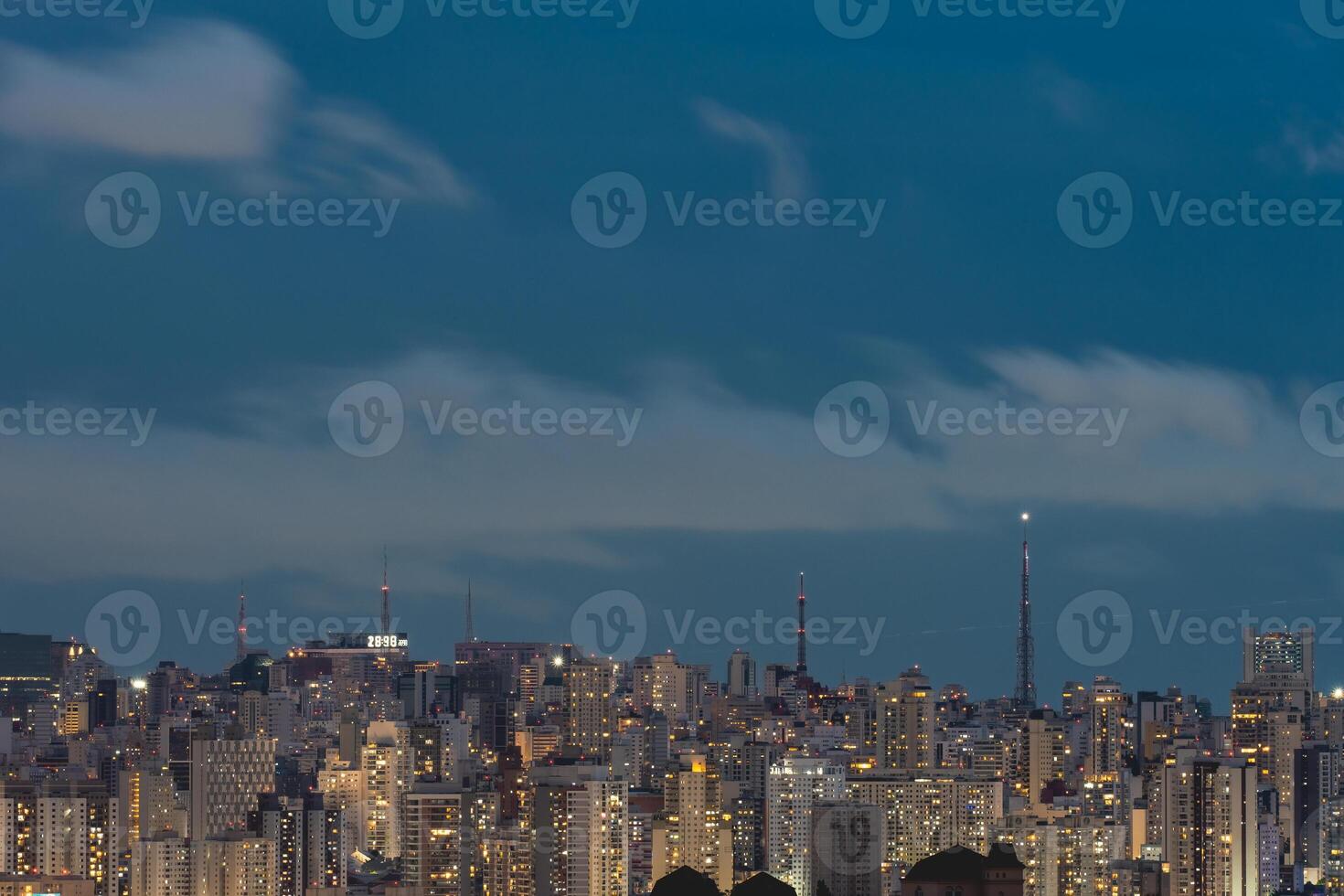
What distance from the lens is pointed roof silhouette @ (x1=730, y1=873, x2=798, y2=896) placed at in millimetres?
19203

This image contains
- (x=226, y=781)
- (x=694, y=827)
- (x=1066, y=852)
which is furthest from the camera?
(x=226, y=781)

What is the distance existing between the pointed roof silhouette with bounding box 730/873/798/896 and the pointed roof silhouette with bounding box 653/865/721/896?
0.20 metres

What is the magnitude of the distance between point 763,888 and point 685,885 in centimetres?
56

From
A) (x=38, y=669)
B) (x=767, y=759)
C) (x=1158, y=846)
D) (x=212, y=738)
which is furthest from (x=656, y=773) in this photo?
(x=38, y=669)

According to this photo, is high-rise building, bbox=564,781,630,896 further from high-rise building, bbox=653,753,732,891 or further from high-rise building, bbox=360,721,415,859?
high-rise building, bbox=360,721,415,859

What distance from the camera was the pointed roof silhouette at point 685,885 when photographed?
63.6 feet

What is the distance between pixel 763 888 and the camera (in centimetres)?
1948

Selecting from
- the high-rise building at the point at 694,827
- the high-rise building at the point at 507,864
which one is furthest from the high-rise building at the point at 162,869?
the high-rise building at the point at 694,827

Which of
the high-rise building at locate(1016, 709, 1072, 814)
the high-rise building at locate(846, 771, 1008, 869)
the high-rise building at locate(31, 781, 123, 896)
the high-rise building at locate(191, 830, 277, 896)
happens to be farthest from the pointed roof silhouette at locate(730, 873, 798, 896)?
the high-rise building at locate(1016, 709, 1072, 814)

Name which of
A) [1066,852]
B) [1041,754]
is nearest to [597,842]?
[1066,852]

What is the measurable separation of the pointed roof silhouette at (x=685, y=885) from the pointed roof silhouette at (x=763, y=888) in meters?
0.20

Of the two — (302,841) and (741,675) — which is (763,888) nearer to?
(302,841)

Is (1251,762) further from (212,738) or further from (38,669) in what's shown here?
Result: (38,669)

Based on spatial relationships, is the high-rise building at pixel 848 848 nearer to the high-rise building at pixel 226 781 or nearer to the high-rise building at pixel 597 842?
the high-rise building at pixel 597 842
